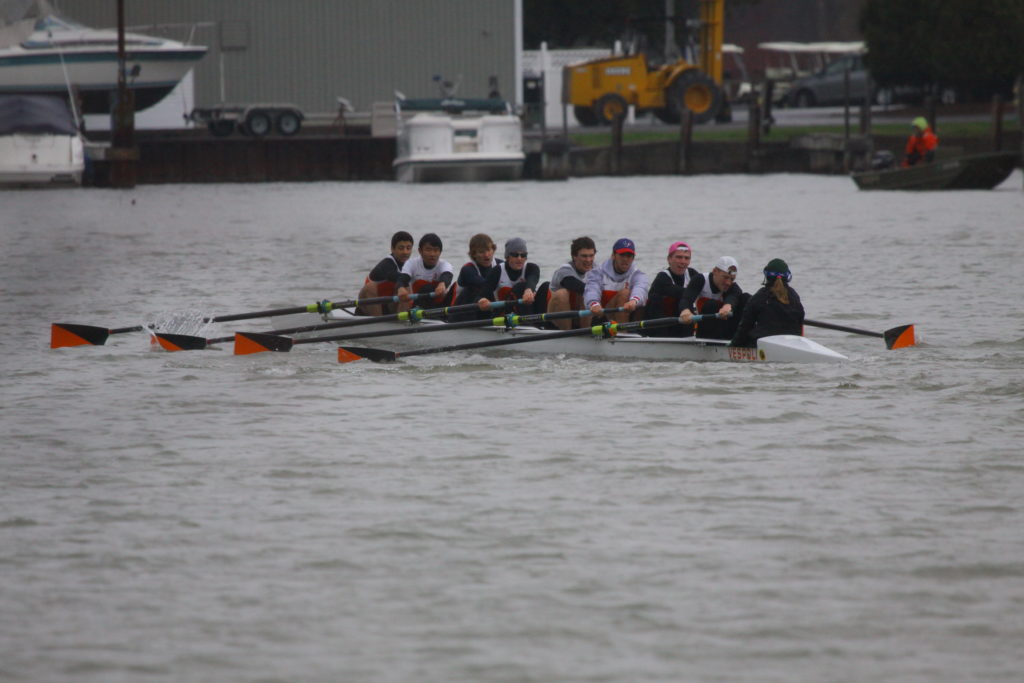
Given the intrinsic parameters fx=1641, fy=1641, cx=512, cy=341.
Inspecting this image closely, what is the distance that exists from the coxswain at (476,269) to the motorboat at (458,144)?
25.7m

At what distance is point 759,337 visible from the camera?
14086 mm

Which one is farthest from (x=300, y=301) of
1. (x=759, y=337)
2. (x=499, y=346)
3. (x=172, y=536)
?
(x=172, y=536)

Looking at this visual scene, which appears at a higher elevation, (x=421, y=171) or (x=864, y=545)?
(x=421, y=171)

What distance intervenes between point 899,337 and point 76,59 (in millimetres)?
31709

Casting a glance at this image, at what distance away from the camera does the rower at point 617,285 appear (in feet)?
48.8

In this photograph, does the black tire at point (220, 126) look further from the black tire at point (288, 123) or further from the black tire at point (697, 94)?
the black tire at point (697, 94)

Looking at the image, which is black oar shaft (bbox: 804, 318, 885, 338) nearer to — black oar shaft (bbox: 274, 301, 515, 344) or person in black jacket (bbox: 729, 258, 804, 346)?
person in black jacket (bbox: 729, 258, 804, 346)

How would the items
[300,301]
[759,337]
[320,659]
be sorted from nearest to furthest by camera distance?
[320,659] → [759,337] → [300,301]

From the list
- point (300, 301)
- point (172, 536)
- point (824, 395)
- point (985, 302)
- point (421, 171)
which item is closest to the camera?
point (172, 536)

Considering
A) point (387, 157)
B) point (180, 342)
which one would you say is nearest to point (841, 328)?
point (180, 342)

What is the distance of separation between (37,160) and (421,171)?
31.2ft

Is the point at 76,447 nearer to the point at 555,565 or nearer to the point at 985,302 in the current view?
the point at 555,565

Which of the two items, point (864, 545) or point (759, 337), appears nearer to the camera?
point (864, 545)

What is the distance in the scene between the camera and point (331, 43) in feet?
159
